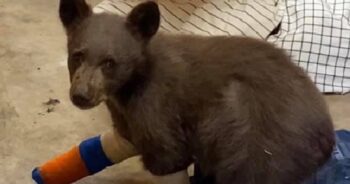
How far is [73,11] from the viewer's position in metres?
1.70

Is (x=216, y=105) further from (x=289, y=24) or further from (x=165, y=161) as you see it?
(x=289, y=24)

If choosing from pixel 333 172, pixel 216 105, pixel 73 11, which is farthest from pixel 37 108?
pixel 333 172

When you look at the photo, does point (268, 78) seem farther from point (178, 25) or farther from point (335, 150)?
point (178, 25)

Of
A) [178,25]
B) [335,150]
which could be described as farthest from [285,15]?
[335,150]

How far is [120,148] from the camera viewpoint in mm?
1867

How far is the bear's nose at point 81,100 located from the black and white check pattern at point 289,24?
93 cm

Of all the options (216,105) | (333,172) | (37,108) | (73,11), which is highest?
(73,11)

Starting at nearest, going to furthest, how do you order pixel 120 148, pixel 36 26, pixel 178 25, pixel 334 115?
1. pixel 120 148
2. pixel 334 115
3. pixel 178 25
4. pixel 36 26

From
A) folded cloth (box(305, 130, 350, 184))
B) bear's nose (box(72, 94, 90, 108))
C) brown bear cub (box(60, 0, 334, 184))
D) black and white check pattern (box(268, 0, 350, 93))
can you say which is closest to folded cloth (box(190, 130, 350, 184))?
folded cloth (box(305, 130, 350, 184))

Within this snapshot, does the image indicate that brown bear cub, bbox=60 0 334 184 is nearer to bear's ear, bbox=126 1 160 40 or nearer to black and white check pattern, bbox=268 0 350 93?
bear's ear, bbox=126 1 160 40

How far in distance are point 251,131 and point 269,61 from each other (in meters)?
0.18

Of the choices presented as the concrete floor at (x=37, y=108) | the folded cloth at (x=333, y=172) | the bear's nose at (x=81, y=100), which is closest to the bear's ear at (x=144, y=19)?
the bear's nose at (x=81, y=100)

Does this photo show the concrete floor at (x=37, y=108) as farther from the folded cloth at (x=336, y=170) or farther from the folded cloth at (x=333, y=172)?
the folded cloth at (x=336, y=170)

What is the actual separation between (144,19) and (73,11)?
17 cm
